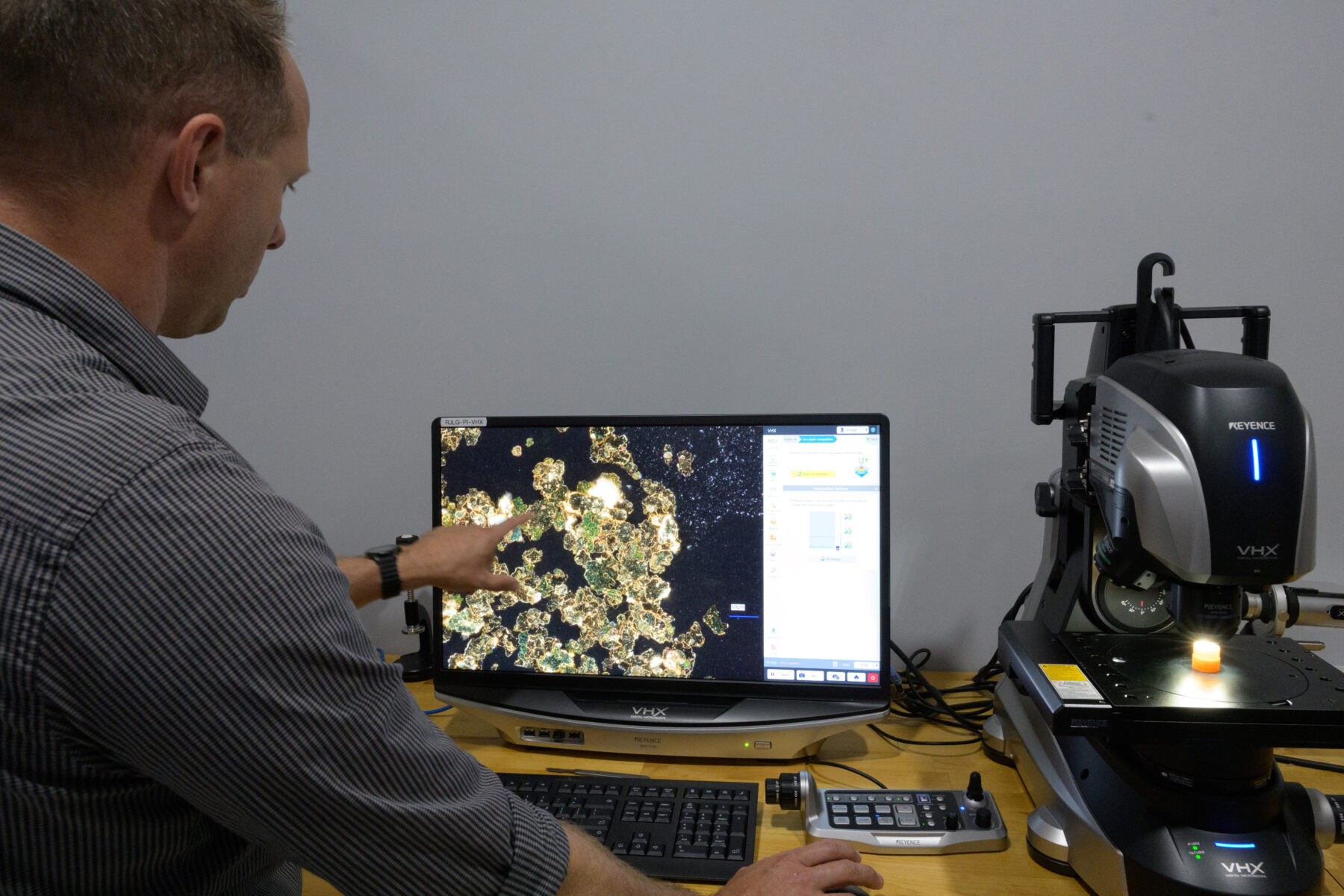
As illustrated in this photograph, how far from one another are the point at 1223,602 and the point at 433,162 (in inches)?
52.8

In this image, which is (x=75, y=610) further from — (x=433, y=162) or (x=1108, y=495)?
(x=433, y=162)

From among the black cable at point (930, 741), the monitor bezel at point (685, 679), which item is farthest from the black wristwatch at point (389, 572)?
the black cable at point (930, 741)

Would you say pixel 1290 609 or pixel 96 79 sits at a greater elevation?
pixel 96 79

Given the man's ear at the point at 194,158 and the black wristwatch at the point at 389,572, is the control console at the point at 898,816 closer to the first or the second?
the black wristwatch at the point at 389,572

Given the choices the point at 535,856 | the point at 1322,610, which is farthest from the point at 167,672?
the point at 1322,610

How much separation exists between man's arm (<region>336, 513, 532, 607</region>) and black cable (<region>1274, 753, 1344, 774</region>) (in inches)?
40.3

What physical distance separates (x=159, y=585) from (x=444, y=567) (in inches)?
23.7

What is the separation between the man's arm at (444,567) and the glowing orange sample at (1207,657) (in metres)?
0.79

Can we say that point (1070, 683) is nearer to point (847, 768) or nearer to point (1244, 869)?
point (1244, 869)

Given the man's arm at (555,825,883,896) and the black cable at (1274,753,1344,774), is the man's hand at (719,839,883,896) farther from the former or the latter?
the black cable at (1274,753,1344,774)

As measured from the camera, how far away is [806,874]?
0.82 m

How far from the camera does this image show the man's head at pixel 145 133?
655 millimetres

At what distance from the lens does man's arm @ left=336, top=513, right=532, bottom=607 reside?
1.13 metres

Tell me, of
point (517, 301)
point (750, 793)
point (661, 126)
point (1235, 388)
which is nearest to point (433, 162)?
point (517, 301)
